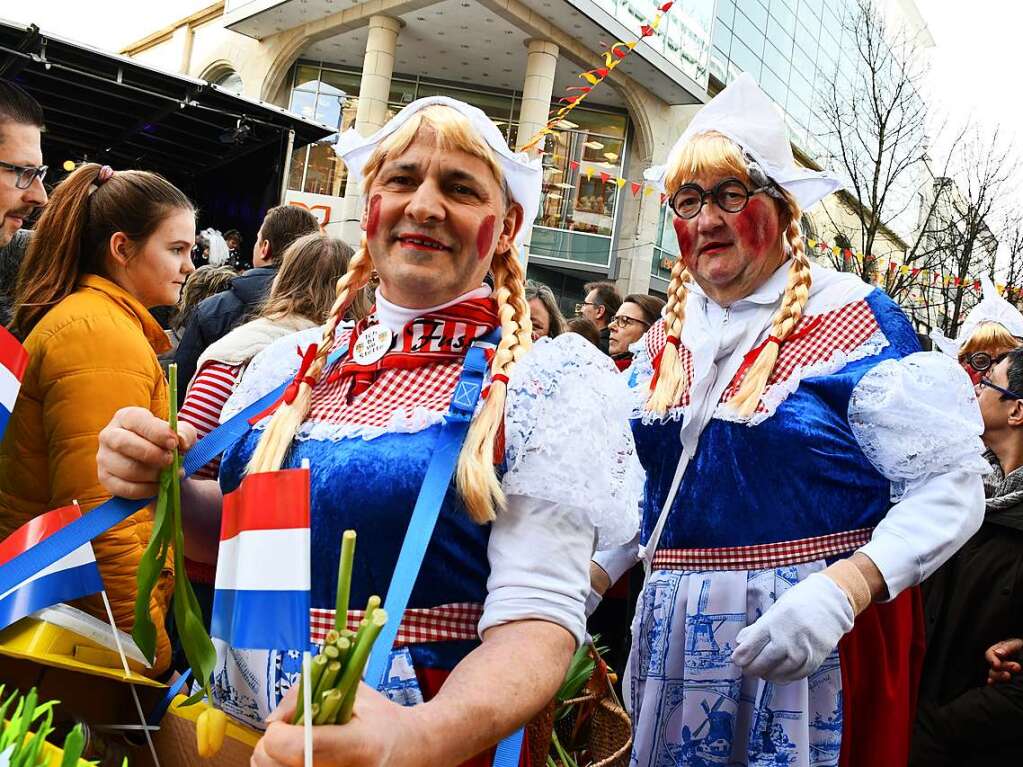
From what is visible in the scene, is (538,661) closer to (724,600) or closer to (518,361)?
(518,361)

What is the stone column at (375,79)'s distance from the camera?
18.9 metres

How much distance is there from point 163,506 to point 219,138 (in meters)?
9.02

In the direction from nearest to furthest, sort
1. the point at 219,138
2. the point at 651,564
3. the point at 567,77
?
the point at 651,564, the point at 219,138, the point at 567,77

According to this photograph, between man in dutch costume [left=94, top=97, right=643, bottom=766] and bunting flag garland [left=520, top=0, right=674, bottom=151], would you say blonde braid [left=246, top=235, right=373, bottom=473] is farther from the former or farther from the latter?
bunting flag garland [left=520, top=0, right=674, bottom=151]

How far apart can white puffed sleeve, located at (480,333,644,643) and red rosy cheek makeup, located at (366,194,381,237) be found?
340 mm

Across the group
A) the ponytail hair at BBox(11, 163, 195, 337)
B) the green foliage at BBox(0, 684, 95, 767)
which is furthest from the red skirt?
the ponytail hair at BBox(11, 163, 195, 337)

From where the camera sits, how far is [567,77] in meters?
22.0

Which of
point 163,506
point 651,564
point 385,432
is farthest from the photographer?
point 651,564

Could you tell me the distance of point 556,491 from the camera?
1291mm

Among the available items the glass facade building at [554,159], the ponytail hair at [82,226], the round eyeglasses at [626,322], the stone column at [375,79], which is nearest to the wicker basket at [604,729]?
the ponytail hair at [82,226]

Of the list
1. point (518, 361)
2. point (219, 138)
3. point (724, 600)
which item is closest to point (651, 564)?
point (724, 600)

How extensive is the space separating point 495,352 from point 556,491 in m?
0.27

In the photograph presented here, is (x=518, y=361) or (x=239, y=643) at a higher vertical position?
(x=518, y=361)

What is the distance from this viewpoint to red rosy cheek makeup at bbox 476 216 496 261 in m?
1.53
